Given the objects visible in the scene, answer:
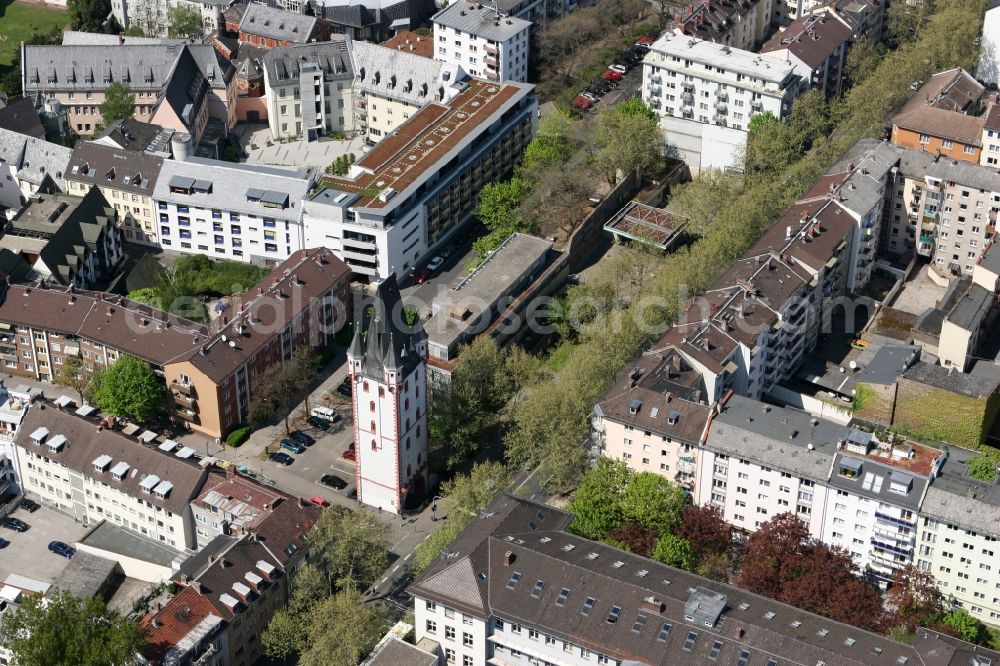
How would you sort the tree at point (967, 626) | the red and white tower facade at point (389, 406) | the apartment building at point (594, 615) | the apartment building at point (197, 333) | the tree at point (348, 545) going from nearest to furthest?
the apartment building at point (594, 615) < the tree at point (967, 626) < the tree at point (348, 545) < the red and white tower facade at point (389, 406) < the apartment building at point (197, 333)

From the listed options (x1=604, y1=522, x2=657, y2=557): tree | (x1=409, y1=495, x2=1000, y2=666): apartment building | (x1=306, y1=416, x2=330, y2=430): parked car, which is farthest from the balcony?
(x1=604, y1=522, x2=657, y2=557): tree

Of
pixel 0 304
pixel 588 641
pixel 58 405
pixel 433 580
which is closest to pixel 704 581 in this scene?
pixel 588 641

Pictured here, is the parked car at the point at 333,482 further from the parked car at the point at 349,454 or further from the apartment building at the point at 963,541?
the apartment building at the point at 963,541

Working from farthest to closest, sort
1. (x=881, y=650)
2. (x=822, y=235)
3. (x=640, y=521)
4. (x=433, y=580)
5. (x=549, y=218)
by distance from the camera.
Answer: (x=549, y=218) → (x=822, y=235) → (x=640, y=521) → (x=433, y=580) → (x=881, y=650)

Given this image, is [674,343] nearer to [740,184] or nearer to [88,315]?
[740,184]

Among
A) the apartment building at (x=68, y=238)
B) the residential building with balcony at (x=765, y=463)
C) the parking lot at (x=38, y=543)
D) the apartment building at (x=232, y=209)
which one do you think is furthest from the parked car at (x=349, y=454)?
the apartment building at (x=68, y=238)

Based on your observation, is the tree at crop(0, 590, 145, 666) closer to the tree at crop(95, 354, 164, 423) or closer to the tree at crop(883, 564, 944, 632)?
the tree at crop(95, 354, 164, 423)
